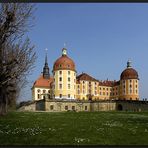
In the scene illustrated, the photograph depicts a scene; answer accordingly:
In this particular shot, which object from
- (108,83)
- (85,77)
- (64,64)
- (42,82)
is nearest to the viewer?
(64,64)

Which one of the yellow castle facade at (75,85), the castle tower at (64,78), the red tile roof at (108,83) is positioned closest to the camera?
the castle tower at (64,78)

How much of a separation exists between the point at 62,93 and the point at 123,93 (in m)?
32.5

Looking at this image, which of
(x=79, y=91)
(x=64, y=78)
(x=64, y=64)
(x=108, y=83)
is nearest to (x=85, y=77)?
(x=79, y=91)

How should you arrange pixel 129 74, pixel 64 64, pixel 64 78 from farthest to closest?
pixel 129 74 < pixel 64 64 < pixel 64 78

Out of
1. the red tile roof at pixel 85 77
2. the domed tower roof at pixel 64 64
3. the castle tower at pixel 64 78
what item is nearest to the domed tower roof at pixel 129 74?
the red tile roof at pixel 85 77

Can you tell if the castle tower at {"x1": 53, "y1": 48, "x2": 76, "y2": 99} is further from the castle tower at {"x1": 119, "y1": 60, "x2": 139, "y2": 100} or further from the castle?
the castle tower at {"x1": 119, "y1": 60, "x2": 139, "y2": 100}

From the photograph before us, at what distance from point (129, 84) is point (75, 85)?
2479 centimetres

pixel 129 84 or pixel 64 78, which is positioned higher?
pixel 64 78

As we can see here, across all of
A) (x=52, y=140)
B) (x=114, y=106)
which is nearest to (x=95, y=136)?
(x=52, y=140)

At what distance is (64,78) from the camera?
389 feet

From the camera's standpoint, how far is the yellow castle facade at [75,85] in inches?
4660

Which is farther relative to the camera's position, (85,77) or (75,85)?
(85,77)

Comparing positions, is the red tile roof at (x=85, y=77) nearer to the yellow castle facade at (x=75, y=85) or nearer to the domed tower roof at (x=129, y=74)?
the yellow castle facade at (x=75, y=85)

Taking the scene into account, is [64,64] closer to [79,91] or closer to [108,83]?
[79,91]
